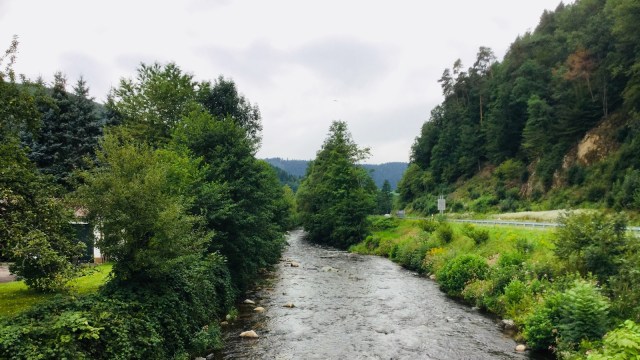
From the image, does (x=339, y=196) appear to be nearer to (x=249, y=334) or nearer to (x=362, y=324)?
(x=362, y=324)

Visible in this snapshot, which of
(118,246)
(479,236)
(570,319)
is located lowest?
(570,319)

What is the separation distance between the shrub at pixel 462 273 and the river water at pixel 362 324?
87 centimetres

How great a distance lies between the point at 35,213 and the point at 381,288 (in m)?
21.8

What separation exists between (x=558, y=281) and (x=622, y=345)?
802cm

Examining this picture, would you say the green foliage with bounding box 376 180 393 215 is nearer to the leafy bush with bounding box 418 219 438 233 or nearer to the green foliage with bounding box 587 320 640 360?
the leafy bush with bounding box 418 219 438 233

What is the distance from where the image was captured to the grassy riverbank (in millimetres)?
13406

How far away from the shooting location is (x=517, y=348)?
1594 centimetres

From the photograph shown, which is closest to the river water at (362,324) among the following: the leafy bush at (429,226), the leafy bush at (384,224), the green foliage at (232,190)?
the green foliage at (232,190)

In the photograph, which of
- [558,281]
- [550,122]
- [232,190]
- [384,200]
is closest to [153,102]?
[232,190]

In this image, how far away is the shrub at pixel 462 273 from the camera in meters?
25.3

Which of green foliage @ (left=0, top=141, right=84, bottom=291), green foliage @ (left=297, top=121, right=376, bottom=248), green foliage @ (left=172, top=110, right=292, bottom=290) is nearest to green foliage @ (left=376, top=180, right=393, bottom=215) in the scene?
green foliage @ (left=297, top=121, right=376, bottom=248)

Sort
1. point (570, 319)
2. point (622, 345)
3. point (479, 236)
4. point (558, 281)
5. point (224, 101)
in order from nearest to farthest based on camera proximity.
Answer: point (622, 345) → point (570, 319) → point (558, 281) → point (479, 236) → point (224, 101)

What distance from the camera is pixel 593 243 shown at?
17000 millimetres

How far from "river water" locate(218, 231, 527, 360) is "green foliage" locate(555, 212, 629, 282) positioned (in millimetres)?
4719
